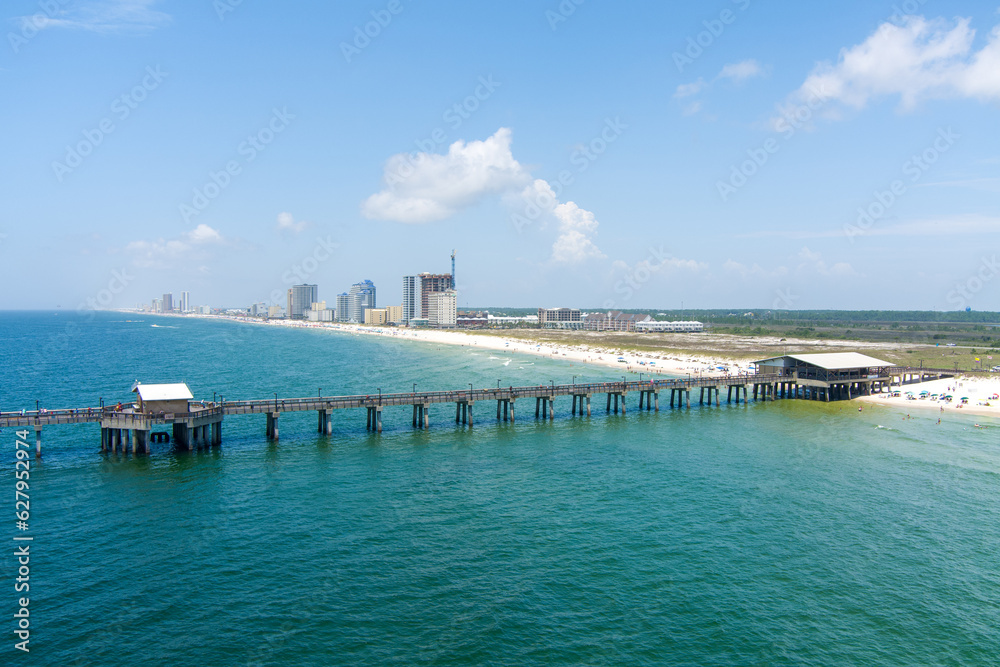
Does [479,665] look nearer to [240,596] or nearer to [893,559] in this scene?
[240,596]

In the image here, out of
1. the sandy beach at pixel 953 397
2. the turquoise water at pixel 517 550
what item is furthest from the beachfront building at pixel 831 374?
the turquoise water at pixel 517 550

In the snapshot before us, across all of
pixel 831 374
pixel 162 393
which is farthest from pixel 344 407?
pixel 831 374

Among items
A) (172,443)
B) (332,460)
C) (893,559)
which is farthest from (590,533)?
(172,443)

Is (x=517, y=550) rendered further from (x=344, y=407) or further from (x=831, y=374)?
(x=831, y=374)

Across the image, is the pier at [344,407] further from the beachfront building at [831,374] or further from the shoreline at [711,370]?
the shoreline at [711,370]

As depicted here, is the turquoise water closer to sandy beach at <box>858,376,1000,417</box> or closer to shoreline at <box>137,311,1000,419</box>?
sandy beach at <box>858,376,1000,417</box>
